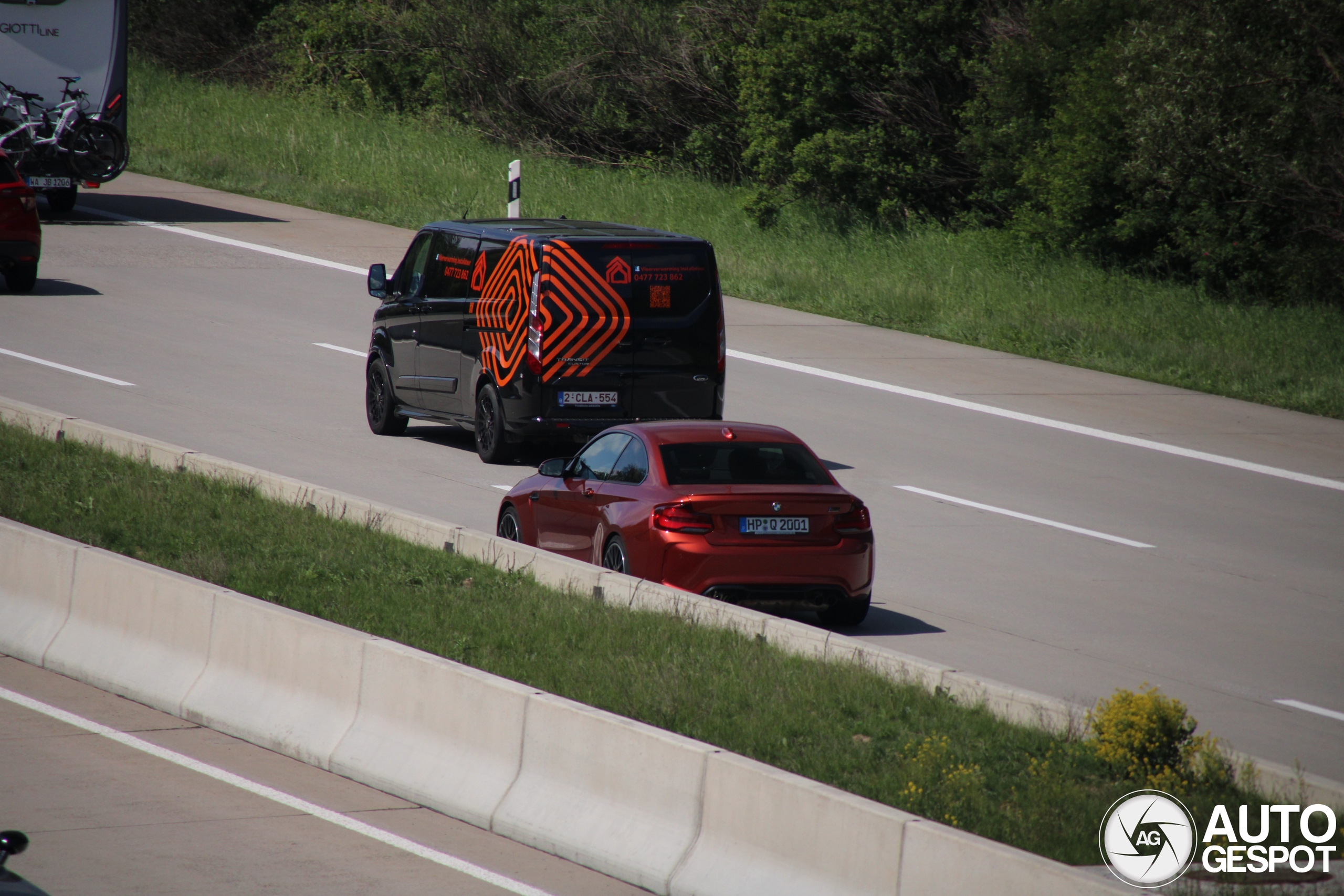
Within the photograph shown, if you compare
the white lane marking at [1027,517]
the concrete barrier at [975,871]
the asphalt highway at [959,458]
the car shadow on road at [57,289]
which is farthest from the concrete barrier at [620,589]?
the car shadow on road at [57,289]

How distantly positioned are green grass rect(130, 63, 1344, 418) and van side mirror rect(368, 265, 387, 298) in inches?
415

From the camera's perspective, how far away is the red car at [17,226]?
23.7 meters

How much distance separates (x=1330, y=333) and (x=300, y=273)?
16.2 metres

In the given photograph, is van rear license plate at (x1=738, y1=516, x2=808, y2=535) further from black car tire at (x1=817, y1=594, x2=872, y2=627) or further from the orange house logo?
the orange house logo

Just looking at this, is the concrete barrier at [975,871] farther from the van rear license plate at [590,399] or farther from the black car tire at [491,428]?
the black car tire at [491,428]

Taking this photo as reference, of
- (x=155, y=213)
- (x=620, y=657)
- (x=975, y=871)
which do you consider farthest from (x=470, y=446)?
(x=155, y=213)

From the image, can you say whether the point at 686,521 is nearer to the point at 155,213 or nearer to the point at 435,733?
the point at 435,733

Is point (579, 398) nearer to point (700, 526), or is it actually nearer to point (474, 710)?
point (700, 526)

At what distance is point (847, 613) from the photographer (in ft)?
37.6

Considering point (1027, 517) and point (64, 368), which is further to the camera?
point (64, 368)

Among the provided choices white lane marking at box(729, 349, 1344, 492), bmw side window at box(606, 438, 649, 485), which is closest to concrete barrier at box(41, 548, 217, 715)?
bmw side window at box(606, 438, 649, 485)

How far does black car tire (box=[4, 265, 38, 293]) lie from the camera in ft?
80.1

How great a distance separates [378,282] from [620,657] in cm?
1014

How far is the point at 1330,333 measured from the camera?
80.6 ft
